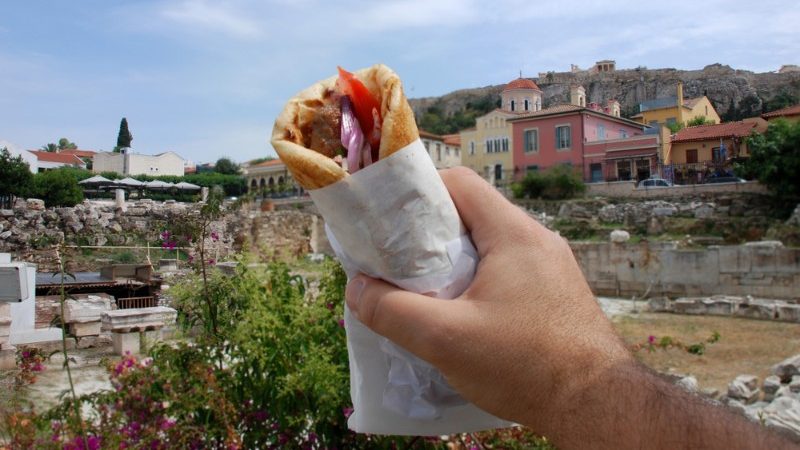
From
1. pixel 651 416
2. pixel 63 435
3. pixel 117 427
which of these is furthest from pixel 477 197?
pixel 63 435

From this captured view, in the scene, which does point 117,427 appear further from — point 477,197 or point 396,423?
point 477,197

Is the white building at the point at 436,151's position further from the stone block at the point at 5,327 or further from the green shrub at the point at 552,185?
the green shrub at the point at 552,185

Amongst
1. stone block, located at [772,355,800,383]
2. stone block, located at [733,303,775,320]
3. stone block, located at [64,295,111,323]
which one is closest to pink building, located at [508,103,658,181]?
stone block, located at [772,355,800,383]

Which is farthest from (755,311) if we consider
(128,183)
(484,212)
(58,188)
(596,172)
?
(484,212)

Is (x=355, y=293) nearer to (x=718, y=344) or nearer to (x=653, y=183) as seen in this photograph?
(x=718, y=344)

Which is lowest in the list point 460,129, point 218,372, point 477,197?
point 218,372

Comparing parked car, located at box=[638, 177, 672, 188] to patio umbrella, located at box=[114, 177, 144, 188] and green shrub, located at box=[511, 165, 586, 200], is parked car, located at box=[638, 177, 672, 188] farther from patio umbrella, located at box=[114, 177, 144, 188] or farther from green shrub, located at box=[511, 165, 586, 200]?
patio umbrella, located at box=[114, 177, 144, 188]
